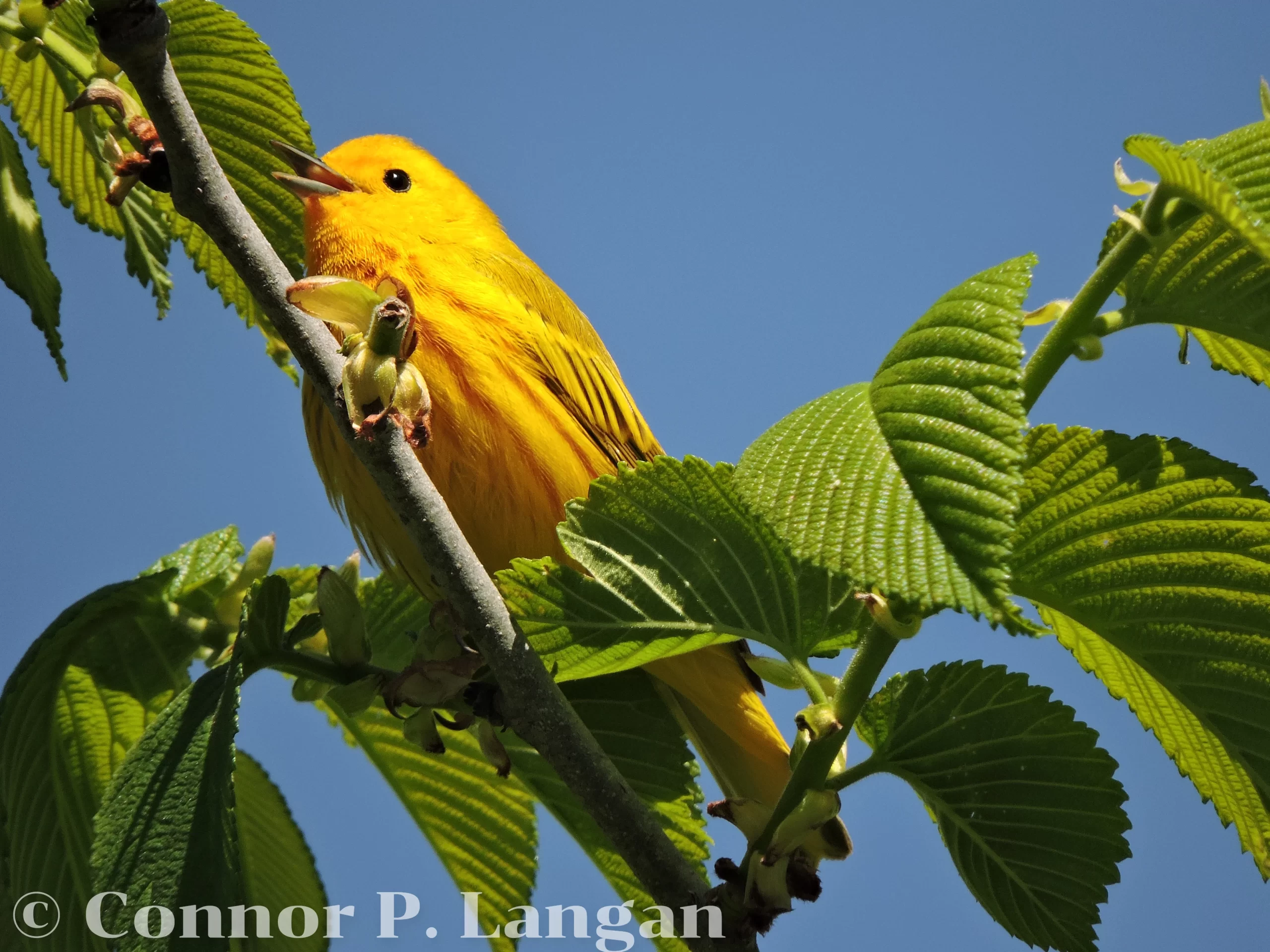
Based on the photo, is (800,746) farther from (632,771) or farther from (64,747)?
(64,747)

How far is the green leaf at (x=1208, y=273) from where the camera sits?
1120 millimetres

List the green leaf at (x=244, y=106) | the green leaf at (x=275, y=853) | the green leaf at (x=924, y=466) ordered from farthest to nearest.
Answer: the green leaf at (x=275, y=853) → the green leaf at (x=244, y=106) → the green leaf at (x=924, y=466)

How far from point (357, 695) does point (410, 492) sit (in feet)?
1.38

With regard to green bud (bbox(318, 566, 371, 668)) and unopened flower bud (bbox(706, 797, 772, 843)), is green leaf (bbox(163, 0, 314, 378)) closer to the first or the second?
green bud (bbox(318, 566, 371, 668))

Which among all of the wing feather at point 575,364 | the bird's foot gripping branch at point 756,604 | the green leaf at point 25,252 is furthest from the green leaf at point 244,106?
the wing feather at point 575,364

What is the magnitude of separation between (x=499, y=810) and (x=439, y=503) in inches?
34.7

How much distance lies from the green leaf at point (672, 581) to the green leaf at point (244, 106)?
86cm

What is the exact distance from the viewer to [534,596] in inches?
58.7

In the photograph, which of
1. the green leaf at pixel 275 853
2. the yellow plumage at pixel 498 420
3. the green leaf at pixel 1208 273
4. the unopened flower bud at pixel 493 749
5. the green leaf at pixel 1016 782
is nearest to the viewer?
the green leaf at pixel 1208 273

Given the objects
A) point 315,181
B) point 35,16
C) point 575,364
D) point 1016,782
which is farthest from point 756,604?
point 315,181

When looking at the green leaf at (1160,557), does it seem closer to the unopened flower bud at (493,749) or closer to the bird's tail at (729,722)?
the unopened flower bud at (493,749)

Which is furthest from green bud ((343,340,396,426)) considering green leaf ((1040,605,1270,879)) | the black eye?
the black eye

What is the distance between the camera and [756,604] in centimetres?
144

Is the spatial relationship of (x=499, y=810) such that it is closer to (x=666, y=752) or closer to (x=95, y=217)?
(x=666, y=752)
